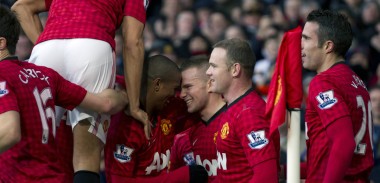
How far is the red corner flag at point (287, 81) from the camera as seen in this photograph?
554 centimetres

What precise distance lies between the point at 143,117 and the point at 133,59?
42 cm

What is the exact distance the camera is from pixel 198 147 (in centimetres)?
680

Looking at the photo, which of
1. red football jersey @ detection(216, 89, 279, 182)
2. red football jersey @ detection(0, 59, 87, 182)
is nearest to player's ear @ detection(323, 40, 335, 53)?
red football jersey @ detection(216, 89, 279, 182)

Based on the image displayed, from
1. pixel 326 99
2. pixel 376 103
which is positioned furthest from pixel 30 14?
pixel 376 103

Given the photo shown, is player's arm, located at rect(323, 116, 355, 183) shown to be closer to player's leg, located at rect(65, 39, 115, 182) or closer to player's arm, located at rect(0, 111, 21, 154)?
player's leg, located at rect(65, 39, 115, 182)

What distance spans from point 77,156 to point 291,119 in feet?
5.15

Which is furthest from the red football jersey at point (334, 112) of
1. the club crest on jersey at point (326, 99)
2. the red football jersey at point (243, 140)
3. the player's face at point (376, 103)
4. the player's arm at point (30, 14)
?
the player's face at point (376, 103)

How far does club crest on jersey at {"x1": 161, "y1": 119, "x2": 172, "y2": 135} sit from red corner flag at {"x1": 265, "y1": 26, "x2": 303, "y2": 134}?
4.46 ft

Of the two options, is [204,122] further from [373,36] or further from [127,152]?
[373,36]

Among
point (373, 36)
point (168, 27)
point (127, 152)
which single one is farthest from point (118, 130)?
point (168, 27)

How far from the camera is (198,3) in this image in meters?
15.6

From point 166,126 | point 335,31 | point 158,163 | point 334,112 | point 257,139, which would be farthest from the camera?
point 166,126

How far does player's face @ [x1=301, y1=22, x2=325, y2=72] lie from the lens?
6.04 metres

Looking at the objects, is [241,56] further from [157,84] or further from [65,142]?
[65,142]
